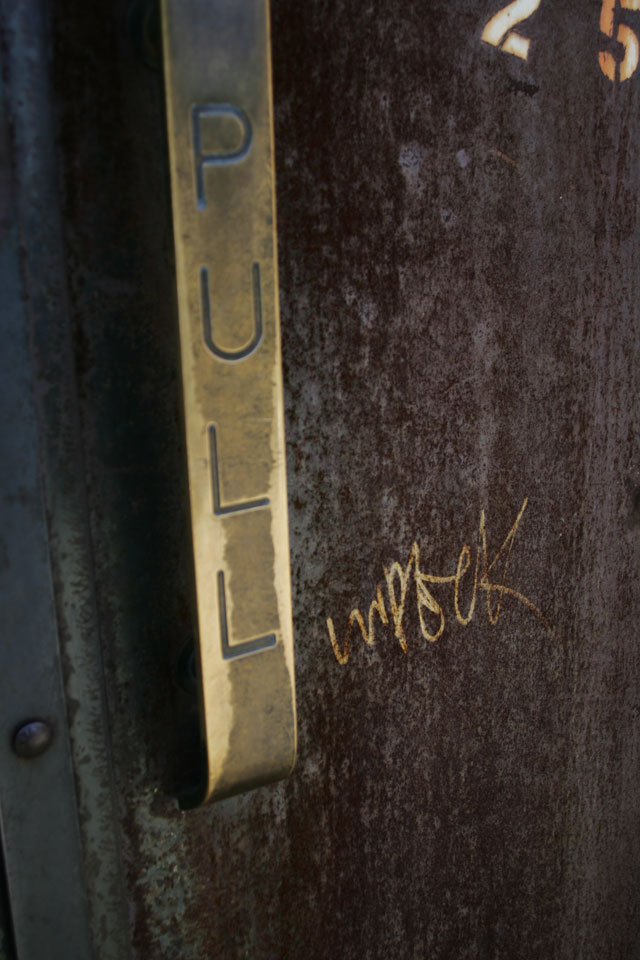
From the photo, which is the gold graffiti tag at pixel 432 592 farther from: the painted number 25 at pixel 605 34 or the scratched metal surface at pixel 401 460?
the painted number 25 at pixel 605 34

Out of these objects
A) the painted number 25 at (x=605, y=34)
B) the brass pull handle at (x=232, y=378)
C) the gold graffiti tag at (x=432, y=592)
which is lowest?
the gold graffiti tag at (x=432, y=592)

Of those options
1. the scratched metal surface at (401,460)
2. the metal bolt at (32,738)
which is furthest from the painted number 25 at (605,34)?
the metal bolt at (32,738)

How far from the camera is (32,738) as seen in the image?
1.35ft

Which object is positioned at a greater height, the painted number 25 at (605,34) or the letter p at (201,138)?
the painted number 25 at (605,34)

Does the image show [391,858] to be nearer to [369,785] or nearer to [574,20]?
[369,785]

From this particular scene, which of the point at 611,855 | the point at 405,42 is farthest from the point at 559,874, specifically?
the point at 405,42

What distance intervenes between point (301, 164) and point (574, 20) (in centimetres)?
36

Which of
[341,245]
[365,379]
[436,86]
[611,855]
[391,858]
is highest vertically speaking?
[436,86]

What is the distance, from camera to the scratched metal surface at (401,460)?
1.43 feet

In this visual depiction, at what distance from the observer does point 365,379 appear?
565 mm

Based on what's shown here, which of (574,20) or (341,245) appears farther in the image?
(574,20)

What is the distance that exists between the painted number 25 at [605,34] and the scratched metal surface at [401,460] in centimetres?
1

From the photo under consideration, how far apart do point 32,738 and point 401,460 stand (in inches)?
13.5

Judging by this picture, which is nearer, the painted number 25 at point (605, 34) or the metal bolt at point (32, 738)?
the metal bolt at point (32, 738)
